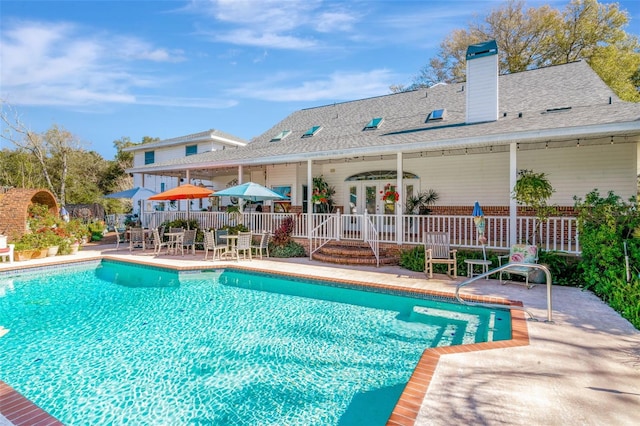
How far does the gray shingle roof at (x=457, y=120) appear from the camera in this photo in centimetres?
859

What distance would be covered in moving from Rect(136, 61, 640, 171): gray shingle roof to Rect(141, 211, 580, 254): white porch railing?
7.56 feet

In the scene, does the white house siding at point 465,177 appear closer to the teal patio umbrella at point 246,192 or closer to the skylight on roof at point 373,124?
the skylight on roof at point 373,124

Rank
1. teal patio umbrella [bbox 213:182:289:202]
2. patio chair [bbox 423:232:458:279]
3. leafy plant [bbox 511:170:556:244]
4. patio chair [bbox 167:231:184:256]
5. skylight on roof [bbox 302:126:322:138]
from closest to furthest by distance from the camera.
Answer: leafy plant [bbox 511:170:556:244] → patio chair [bbox 423:232:458:279] → teal patio umbrella [bbox 213:182:289:202] → patio chair [bbox 167:231:184:256] → skylight on roof [bbox 302:126:322:138]

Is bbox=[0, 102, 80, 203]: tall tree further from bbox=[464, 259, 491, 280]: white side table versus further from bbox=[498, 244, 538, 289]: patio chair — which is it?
bbox=[498, 244, 538, 289]: patio chair

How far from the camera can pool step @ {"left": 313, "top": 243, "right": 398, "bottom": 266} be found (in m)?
10.8

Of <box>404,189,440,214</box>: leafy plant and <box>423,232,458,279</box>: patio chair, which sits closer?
<box>423,232,458,279</box>: patio chair

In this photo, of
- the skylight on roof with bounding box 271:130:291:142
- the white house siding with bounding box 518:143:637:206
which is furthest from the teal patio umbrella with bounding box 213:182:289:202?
the white house siding with bounding box 518:143:637:206

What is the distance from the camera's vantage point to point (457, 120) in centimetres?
1215

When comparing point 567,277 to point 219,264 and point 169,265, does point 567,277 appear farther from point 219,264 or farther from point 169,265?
point 169,265

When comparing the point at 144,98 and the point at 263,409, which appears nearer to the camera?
the point at 263,409

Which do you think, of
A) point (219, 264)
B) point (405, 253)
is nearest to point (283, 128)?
point (219, 264)

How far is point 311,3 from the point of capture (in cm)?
1132

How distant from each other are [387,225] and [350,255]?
64.2 inches

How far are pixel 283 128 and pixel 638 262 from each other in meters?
15.7
